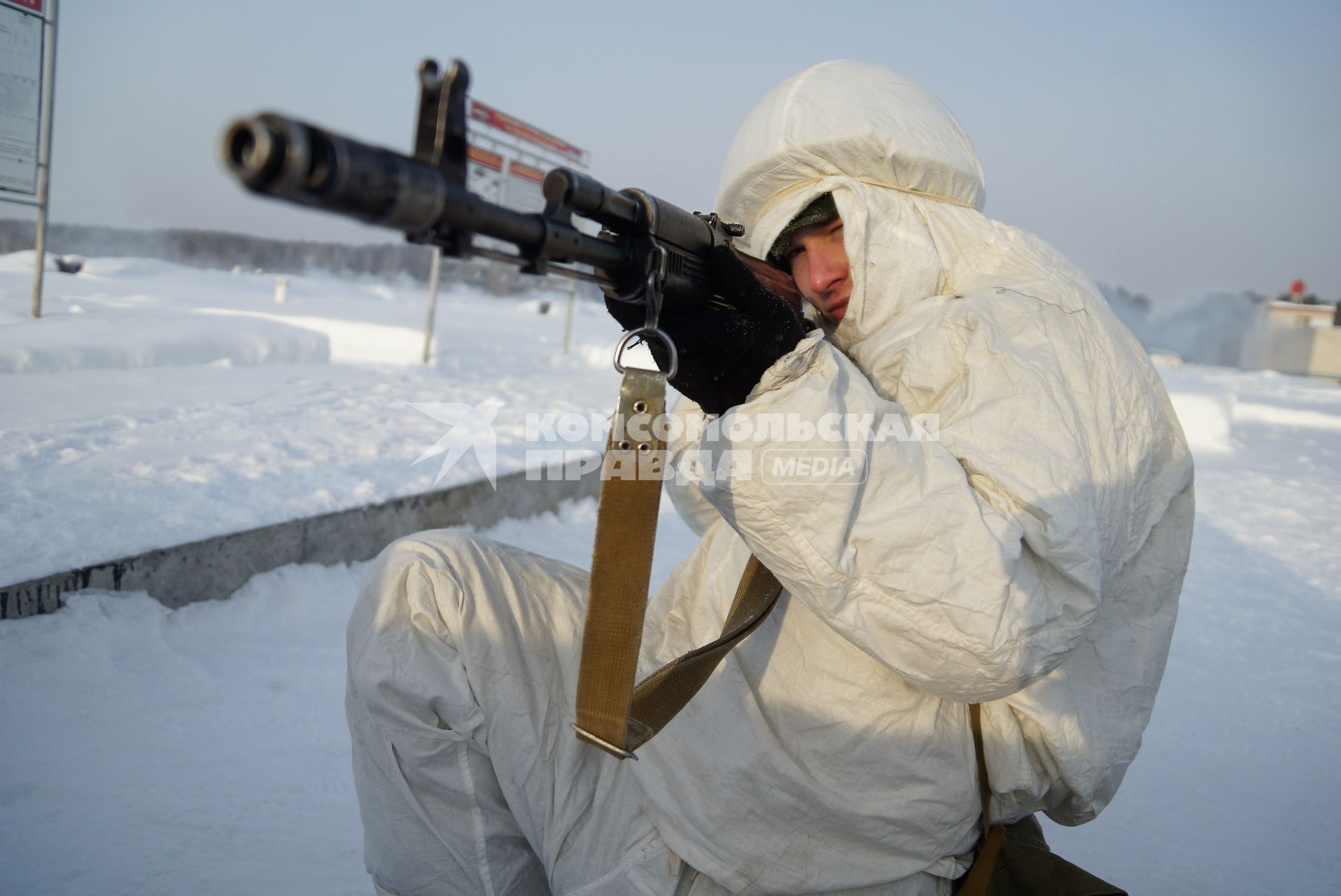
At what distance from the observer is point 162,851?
161 centimetres

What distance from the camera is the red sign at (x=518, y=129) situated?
27.9ft

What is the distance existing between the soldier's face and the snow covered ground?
1.49 m

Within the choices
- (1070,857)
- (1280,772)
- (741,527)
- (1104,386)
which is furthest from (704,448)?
(1280,772)

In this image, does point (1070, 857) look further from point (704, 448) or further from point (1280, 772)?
point (704, 448)

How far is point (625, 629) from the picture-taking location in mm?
1252

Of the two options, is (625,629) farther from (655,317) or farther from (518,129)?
(518,129)

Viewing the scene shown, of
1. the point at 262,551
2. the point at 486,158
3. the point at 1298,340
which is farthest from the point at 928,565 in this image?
the point at 1298,340

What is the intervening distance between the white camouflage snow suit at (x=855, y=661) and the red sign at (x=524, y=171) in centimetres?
818

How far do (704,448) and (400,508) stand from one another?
98.0 inches

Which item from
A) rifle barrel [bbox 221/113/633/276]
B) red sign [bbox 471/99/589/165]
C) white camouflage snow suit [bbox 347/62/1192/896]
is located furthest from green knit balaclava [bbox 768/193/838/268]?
red sign [bbox 471/99/589/165]

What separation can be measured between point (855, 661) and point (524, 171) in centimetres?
903

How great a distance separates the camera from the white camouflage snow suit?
1.10m

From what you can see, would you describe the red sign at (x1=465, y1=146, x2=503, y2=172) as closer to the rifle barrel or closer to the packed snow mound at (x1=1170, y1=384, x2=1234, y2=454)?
the packed snow mound at (x1=1170, y1=384, x2=1234, y2=454)

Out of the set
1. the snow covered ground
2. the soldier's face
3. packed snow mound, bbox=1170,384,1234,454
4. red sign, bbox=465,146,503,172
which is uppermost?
red sign, bbox=465,146,503,172
